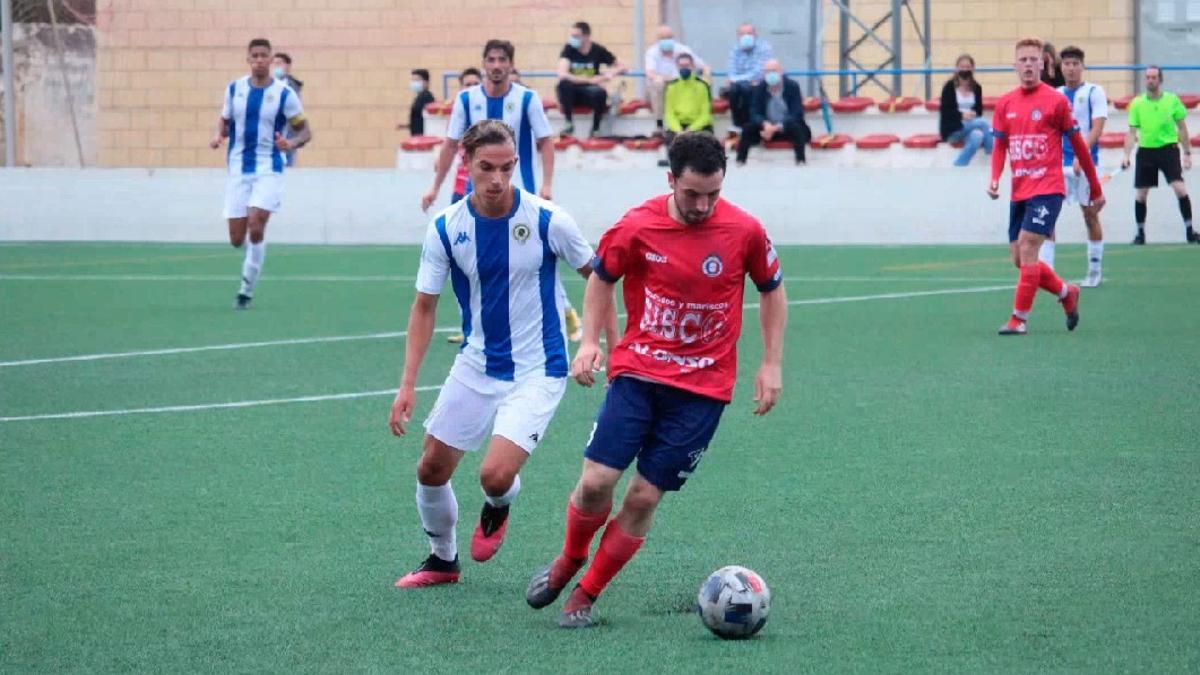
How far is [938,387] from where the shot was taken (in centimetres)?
1141

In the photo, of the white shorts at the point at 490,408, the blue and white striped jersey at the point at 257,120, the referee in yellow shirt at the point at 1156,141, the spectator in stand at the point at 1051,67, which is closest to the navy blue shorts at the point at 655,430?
the white shorts at the point at 490,408

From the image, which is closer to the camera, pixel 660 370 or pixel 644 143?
pixel 660 370

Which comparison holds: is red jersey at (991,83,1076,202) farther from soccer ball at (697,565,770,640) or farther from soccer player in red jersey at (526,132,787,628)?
soccer ball at (697,565,770,640)

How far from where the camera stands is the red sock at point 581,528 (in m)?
6.04

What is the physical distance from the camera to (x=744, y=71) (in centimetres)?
2712

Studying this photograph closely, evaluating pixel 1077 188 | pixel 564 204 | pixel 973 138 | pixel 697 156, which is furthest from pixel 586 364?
pixel 564 204

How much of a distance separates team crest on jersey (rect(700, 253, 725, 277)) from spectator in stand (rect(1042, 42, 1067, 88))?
11400mm

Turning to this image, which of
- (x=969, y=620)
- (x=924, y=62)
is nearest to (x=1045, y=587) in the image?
(x=969, y=620)

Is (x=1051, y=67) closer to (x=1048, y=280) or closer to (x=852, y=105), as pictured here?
(x=1048, y=280)

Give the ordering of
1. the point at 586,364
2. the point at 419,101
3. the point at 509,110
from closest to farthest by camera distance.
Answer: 1. the point at 586,364
2. the point at 509,110
3. the point at 419,101

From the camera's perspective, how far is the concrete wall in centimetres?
2517

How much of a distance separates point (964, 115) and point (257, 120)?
1238 centimetres

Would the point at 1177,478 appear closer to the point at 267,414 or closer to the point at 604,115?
the point at 267,414

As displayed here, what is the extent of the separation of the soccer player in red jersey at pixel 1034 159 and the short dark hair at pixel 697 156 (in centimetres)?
836
